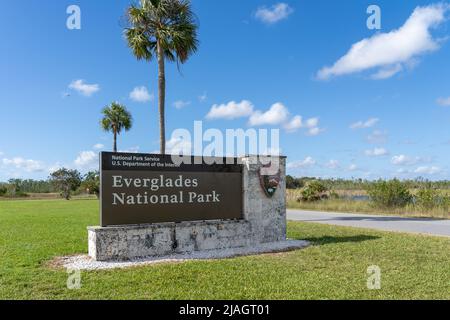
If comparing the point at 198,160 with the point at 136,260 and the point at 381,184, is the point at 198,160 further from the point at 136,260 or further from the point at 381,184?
the point at 381,184

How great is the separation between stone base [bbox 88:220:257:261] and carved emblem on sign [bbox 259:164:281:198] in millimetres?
1115

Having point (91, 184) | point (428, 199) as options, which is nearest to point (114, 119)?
point (91, 184)

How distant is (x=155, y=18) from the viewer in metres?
17.8

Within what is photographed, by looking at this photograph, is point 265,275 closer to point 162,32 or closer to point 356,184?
point 162,32

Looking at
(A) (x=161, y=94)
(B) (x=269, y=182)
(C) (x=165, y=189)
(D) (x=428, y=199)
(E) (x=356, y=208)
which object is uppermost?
(A) (x=161, y=94)

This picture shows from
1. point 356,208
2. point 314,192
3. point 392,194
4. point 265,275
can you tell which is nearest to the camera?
point 265,275

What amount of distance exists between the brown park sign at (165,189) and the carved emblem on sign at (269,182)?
673mm

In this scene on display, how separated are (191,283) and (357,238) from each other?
6776 mm

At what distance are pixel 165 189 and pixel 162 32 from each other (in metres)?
10.1

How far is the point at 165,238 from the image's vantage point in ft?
31.5

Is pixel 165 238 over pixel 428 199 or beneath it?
beneath

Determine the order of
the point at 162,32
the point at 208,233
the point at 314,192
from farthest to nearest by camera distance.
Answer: the point at 314,192, the point at 162,32, the point at 208,233
